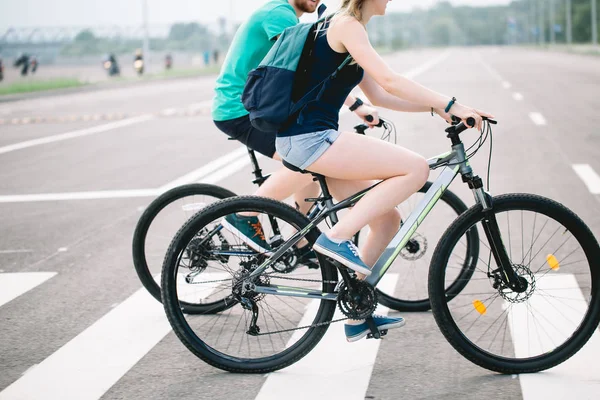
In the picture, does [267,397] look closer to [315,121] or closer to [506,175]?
[315,121]

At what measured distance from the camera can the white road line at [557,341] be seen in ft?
13.4

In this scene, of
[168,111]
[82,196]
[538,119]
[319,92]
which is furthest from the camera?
[168,111]

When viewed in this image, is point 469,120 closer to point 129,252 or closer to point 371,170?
point 371,170

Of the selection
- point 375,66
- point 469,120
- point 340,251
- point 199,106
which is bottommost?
point 199,106

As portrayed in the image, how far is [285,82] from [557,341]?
1898mm

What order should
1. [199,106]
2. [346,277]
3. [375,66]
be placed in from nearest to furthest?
[375,66], [346,277], [199,106]

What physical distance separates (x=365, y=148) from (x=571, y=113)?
47.0 ft

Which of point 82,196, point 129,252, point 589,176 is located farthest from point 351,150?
point 589,176

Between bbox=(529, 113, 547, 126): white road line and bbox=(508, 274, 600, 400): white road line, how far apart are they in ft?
34.2

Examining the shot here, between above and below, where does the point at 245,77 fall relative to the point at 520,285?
above

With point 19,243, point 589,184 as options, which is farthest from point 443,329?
point 589,184

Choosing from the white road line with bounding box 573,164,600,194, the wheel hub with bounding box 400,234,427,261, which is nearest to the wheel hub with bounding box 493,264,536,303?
the wheel hub with bounding box 400,234,427,261

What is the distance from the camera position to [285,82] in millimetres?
4098

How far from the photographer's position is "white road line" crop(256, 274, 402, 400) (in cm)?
416
